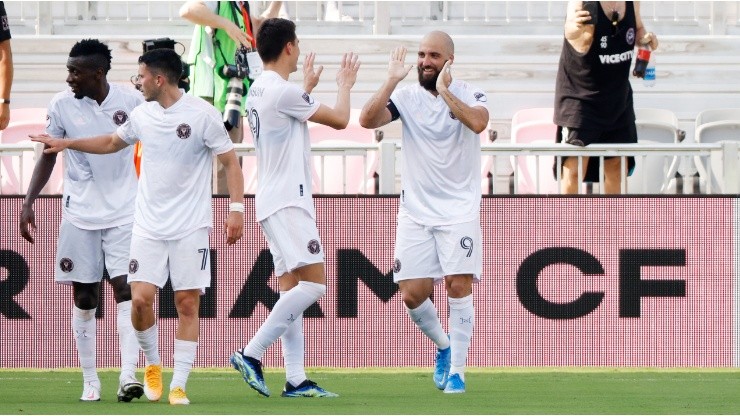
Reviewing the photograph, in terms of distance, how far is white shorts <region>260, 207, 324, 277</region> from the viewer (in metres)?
9.27

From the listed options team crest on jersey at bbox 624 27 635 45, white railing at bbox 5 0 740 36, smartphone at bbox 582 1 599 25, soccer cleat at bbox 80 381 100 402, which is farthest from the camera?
white railing at bbox 5 0 740 36

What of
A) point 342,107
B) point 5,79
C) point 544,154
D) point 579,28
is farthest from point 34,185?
point 579,28

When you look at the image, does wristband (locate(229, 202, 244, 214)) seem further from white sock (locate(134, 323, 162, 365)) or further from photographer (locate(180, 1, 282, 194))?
photographer (locate(180, 1, 282, 194))

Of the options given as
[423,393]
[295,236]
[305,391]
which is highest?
[295,236]

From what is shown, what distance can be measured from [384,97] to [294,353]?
1555 millimetres

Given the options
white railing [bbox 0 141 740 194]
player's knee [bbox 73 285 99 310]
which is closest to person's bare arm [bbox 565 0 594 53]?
white railing [bbox 0 141 740 194]

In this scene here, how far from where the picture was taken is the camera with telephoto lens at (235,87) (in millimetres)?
12789

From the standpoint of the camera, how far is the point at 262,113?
30.4 ft

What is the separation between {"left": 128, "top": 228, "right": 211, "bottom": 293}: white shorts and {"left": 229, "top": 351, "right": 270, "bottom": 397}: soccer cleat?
1.68 ft

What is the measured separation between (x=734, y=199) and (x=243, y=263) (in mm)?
3601

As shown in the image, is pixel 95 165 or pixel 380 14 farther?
pixel 380 14

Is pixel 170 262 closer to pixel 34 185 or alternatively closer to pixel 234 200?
pixel 234 200

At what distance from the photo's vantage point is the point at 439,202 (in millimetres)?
10000

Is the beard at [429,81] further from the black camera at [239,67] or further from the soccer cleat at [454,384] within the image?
the black camera at [239,67]
